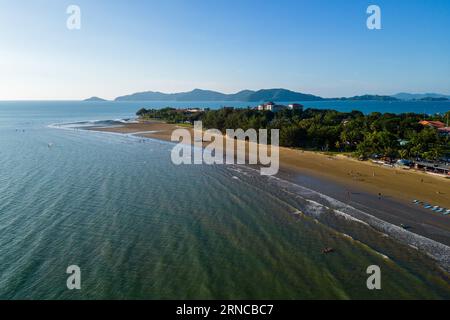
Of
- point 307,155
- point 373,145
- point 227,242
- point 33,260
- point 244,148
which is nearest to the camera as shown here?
point 33,260

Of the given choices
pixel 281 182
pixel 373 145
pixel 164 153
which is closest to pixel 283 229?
pixel 281 182

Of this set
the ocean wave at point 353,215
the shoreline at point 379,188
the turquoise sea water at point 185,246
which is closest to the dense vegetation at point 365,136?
the shoreline at point 379,188

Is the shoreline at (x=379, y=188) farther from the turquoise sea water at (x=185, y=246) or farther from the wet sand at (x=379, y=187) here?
the turquoise sea water at (x=185, y=246)

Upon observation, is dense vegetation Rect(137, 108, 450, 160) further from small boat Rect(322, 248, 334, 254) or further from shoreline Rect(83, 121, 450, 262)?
small boat Rect(322, 248, 334, 254)

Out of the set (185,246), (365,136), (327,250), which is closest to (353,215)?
(327,250)
